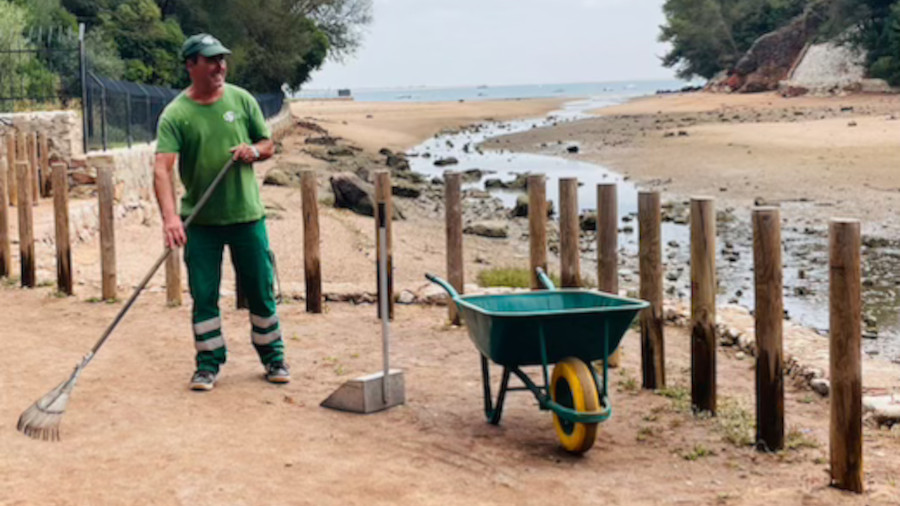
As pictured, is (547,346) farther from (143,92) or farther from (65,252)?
(143,92)

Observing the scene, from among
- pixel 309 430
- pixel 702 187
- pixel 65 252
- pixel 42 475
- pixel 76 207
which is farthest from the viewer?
pixel 702 187

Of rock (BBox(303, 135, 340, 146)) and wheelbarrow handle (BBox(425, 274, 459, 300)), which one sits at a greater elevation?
rock (BBox(303, 135, 340, 146))

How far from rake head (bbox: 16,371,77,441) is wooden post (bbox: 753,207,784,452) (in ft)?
12.3

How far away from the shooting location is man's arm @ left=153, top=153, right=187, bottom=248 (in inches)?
270

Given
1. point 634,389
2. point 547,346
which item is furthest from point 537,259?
point 547,346

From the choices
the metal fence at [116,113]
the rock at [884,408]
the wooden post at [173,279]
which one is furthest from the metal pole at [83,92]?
the rock at [884,408]

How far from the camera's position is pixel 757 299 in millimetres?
6016

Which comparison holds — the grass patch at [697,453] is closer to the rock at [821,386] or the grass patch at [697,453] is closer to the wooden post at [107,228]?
the rock at [821,386]

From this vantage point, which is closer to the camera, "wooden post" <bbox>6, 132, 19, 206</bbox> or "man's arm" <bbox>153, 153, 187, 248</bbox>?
"man's arm" <bbox>153, 153, 187, 248</bbox>

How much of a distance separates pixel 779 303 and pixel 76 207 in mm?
11336

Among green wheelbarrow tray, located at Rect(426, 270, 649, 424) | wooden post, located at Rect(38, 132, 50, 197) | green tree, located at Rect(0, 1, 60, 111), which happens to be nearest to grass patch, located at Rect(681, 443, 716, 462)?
green wheelbarrow tray, located at Rect(426, 270, 649, 424)

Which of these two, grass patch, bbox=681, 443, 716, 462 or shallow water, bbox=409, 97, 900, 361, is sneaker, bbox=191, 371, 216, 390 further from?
shallow water, bbox=409, 97, 900, 361

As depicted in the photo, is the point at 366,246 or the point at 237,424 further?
the point at 366,246

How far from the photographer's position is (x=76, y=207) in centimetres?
1523
